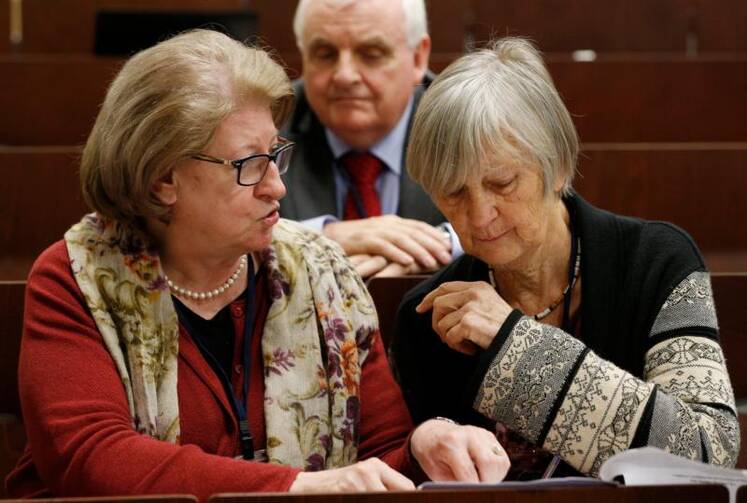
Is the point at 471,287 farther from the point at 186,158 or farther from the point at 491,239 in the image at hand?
the point at 186,158

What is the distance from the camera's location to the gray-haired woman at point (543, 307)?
63.7 inches

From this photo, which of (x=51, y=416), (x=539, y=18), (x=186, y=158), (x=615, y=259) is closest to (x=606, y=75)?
(x=539, y=18)

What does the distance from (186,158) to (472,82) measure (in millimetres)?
442

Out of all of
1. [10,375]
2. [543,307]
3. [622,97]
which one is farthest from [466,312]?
[622,97]

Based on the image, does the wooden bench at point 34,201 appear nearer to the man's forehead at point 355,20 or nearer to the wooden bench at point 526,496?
the man's forehead at point 355,20

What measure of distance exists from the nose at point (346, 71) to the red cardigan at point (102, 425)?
1069 mm

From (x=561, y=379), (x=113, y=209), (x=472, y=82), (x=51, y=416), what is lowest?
(x=51, y=416)

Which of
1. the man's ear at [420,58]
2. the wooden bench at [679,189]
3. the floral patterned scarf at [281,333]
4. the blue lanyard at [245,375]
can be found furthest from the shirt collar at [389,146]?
the blue lanyard at [245,375]

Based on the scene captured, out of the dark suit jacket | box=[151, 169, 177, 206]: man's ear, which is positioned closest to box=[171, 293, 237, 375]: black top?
box=[151, 169, 177, 206]: man's ear

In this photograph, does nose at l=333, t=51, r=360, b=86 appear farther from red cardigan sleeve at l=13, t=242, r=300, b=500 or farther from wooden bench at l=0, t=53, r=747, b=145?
red cardigan sleeve at l=13, t=242, r=300, b=500

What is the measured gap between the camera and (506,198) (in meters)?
1.72

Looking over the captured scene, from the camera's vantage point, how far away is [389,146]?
2.79 meters

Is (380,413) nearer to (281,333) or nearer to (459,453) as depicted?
(281,333)

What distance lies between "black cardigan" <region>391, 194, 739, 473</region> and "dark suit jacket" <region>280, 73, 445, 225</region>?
0.75 meters
